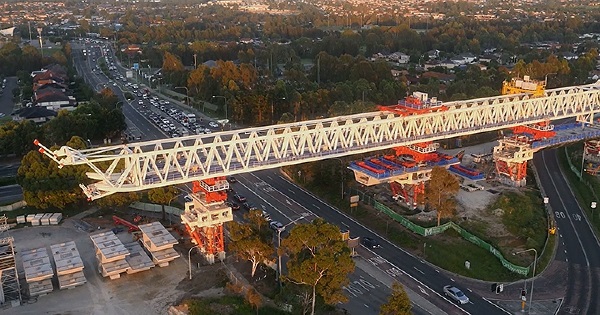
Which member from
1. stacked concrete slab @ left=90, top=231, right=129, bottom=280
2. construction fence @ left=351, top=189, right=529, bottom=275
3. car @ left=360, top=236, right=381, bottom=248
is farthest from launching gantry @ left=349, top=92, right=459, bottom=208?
stacked concrete slab @ left=90, top=231, right=129, bottom=280

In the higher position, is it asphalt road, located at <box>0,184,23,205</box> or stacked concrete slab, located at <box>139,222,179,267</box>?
stacked concrete slab, located at <box>139,222,179,267</box>

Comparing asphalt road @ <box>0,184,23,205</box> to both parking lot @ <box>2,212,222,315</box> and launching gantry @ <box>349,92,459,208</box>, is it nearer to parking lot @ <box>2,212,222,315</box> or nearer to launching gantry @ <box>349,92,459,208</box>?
parking lot @ <box>2,212,222,315</box>

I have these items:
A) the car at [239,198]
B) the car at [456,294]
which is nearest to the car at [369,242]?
the car at [456,294]

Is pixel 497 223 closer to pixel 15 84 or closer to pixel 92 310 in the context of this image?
pixel 92 310

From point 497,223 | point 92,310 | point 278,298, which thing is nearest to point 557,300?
point 497,223

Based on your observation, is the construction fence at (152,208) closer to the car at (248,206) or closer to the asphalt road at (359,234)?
the car at (248,206)

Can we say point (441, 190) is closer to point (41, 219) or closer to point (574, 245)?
point (574, 245)

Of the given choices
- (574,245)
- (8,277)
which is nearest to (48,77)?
(8,277)
